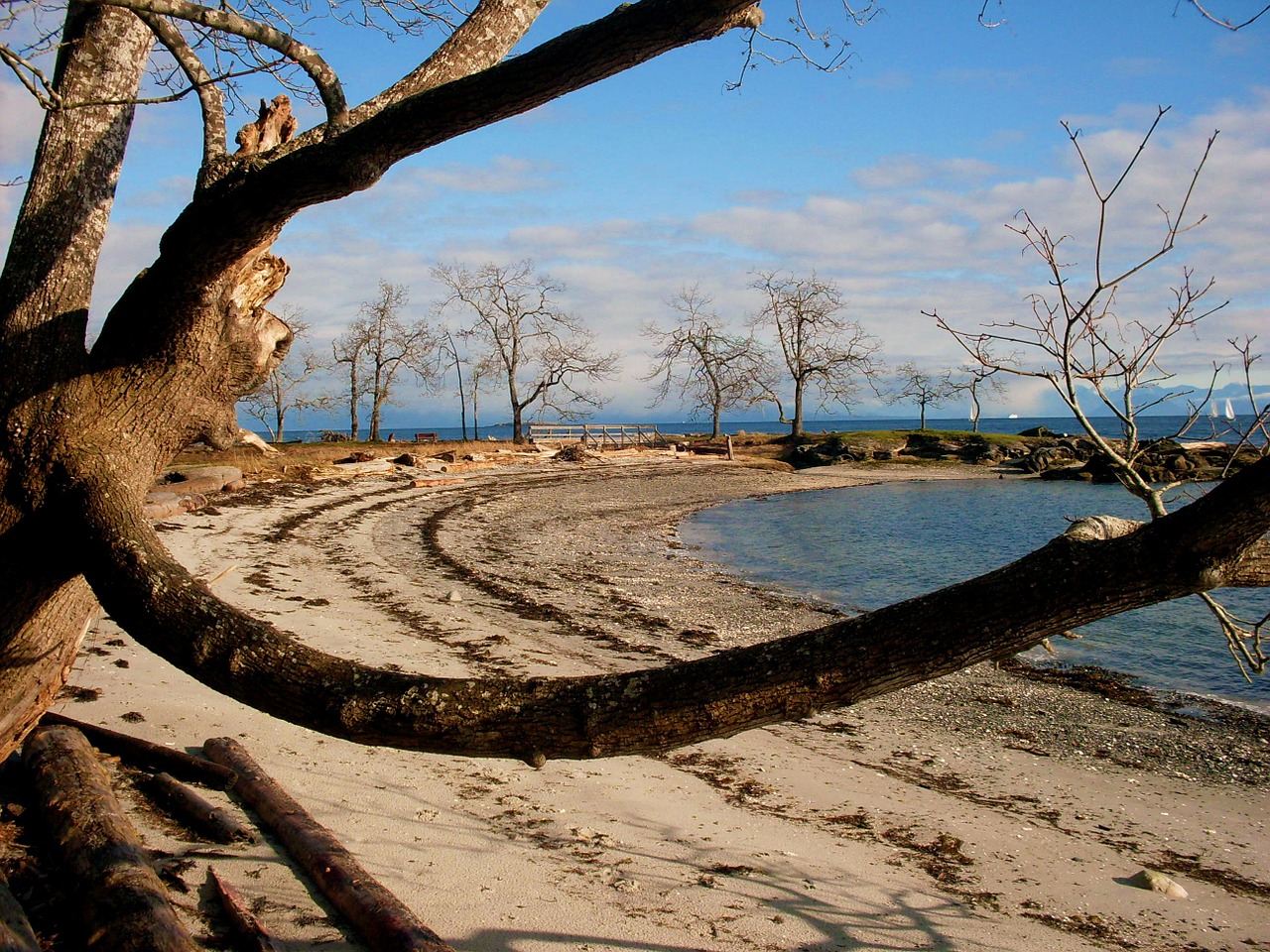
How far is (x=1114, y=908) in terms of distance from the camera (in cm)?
424

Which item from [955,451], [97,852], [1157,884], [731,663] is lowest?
[1157,884]

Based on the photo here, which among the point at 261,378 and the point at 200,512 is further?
the point at 200,512

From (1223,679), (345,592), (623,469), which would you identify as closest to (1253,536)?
(1223,679)

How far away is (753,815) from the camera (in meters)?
4.89

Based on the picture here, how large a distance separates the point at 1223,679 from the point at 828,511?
58.9 ft

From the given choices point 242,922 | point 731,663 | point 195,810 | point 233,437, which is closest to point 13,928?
point 242,922

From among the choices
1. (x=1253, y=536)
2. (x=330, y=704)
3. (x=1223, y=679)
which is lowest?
(x=1223, y=679)

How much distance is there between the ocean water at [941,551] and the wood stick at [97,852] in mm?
7807

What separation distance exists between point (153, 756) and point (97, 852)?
4.23 feet

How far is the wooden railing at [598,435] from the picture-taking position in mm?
45094

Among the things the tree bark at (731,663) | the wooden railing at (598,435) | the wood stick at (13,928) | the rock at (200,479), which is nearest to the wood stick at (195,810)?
the wood stick at (13,928)

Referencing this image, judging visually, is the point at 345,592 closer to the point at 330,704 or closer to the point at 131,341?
the point at 131,341

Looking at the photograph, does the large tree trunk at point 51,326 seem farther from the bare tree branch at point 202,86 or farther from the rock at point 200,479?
the rock at point 200,479

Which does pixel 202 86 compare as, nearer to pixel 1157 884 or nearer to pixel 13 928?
pixel 13 928
